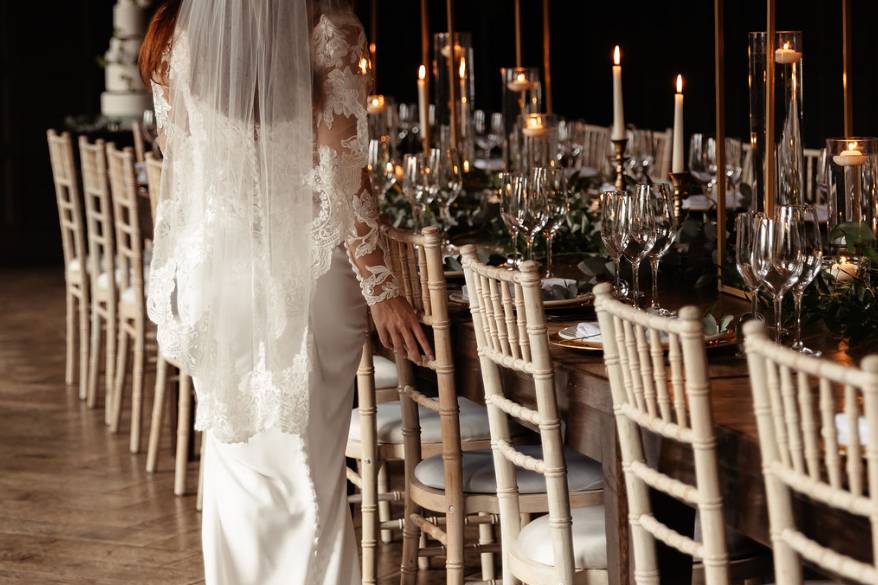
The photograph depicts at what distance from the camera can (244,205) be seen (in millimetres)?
2781

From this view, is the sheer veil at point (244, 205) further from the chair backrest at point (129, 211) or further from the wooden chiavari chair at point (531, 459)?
the chair backrest at point (129, 211)

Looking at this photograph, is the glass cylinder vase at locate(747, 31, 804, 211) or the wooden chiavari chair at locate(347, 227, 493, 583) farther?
the glass cylinder vase at locate(747, 31, 804, 211)

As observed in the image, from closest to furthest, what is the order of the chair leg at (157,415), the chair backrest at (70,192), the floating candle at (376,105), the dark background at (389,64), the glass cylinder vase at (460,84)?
the chair leg at (157,415) < the floating candle at (376,105) < the glass cylinder vase at (460,84) < the chair backrest at (70,192) < the dark background at (389,64)

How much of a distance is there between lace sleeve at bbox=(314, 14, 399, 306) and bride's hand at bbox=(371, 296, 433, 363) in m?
0.04

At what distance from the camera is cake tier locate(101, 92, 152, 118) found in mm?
8836

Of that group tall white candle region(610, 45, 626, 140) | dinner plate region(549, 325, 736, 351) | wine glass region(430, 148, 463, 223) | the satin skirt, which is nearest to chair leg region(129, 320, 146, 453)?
wine glass region(430, 148, 463, 223)

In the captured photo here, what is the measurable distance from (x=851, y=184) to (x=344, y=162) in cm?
115

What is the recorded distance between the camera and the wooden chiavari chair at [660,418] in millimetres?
1916

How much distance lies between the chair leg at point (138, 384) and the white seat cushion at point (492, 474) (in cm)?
227

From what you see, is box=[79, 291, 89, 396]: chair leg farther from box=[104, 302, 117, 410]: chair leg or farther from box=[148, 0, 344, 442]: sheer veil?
box=[148, 0, 344, 442]: sheer veil

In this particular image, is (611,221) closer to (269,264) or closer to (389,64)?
(269,264)

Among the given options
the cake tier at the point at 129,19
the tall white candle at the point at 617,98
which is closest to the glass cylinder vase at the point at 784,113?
the tall white candle at the point at 617,98

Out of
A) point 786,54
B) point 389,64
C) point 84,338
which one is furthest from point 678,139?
point 389,64

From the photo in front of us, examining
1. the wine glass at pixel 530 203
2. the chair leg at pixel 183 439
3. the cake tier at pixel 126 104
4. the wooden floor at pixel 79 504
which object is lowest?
the wooden floor at pixel 79 504
